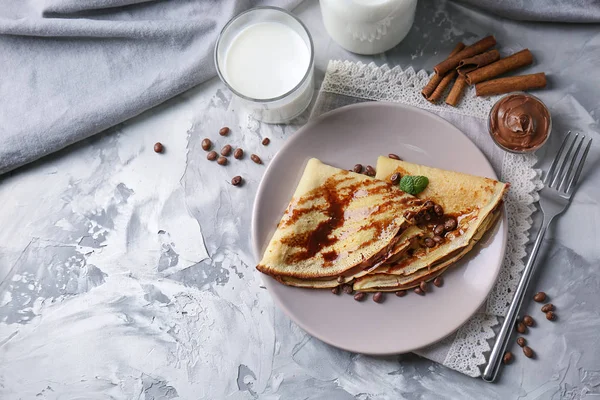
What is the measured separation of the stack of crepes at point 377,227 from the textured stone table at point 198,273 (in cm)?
30

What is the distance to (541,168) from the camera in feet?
10.0

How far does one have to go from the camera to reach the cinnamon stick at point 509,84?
10.1 ft

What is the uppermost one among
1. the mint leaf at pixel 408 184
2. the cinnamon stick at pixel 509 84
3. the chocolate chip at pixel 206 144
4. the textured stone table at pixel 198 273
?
the cinnamon stick at pixel 509 84

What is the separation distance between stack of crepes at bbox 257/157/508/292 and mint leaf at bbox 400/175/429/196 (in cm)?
2

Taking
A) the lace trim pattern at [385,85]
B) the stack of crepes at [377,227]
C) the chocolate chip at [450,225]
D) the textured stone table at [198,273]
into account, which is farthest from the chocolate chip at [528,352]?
the lace trim pattern at [385,85]

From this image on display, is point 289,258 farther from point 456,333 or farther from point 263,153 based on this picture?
point 456,333

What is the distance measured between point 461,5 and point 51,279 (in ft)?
7.91

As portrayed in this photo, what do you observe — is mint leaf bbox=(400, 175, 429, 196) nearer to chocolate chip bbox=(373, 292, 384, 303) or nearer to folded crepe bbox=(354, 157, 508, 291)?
folded crepe bbox=(354, 157, 508, 291)

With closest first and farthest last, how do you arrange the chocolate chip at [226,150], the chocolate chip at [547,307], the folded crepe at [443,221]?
1. the folded crepe at [443,221]
2. the chocolate chip at [547,307]
3. the chocolate chip at [226,150]

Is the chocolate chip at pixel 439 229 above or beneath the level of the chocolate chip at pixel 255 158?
above

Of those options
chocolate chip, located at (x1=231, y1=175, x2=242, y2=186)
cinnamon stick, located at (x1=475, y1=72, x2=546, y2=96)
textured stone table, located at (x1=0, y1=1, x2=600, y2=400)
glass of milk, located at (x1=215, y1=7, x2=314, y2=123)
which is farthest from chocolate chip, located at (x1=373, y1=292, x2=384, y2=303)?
cinnamon stick, located at (x1=475, y1=72, x2=546, y2=96)

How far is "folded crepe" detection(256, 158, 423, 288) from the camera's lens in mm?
2898

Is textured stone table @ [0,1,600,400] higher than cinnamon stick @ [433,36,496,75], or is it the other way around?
cinnamon stick @ [433,36,496,75]

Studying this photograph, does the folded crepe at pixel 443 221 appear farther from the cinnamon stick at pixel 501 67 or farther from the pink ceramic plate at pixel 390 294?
the cinnamon stick at pixel 501 67
